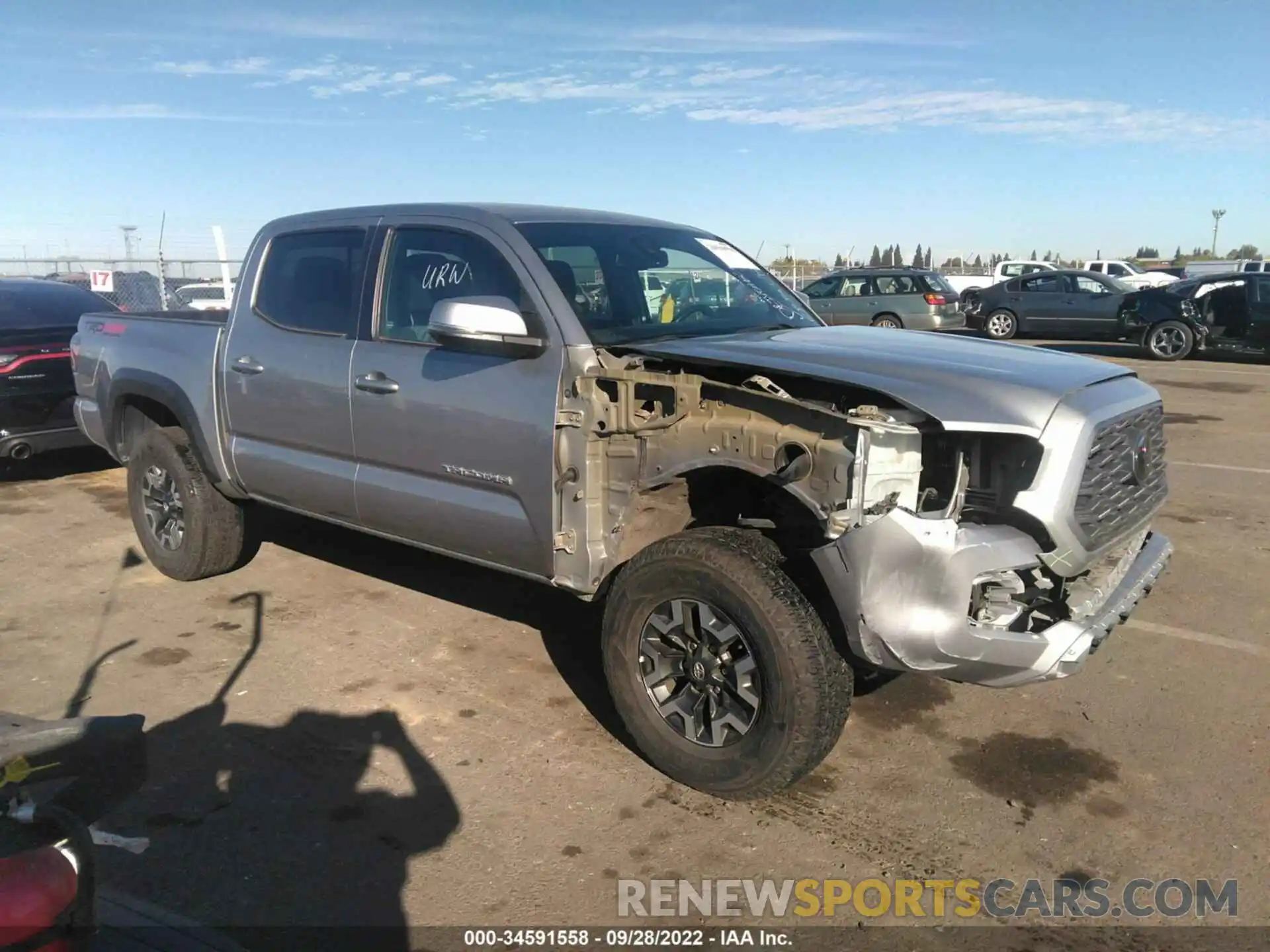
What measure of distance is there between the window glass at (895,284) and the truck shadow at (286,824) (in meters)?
16.5

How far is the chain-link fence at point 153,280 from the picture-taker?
1822 centimetres

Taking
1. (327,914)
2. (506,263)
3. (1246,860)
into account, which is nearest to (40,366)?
(506,263)

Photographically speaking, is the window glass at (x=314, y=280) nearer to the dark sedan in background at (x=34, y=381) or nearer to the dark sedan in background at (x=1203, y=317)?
the dark sedan in background at (x=34, y=381)

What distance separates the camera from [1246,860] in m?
3.06

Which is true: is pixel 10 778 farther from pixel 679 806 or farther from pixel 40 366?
pixel 40 366

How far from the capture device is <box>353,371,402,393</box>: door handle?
4168mm

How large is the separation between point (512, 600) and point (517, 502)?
5.48 feet

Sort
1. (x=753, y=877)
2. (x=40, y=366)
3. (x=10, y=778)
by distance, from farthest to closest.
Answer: (x=40, y=366) < (x=753, y=877) < (x=10, y=778)

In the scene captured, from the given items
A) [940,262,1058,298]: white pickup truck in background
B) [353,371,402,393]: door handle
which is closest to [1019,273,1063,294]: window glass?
[940,262,1058,298]: white pickup truck in background

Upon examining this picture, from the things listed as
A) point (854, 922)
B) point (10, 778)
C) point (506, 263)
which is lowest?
point (854, 922)

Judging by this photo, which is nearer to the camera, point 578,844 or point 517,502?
point 578,844

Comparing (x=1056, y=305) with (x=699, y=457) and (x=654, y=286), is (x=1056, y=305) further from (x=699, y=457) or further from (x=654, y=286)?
(x=699, y=457)

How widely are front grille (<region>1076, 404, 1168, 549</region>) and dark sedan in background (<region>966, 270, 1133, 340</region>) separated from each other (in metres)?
17.1

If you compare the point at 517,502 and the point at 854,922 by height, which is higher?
the point at 517,502
